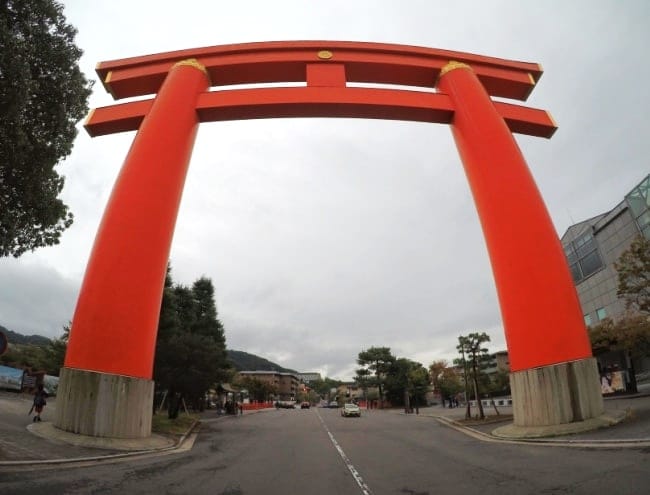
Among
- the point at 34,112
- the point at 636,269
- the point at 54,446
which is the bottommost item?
the point at 54,446

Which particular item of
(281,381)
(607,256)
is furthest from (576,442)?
(281,381)

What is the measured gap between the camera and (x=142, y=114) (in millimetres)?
16234

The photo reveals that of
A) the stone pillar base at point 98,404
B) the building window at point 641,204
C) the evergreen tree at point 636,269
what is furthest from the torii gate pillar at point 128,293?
the building window at point 641,204

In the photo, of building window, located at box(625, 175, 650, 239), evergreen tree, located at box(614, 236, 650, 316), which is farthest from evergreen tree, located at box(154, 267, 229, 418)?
building window, located at box(625, 175, 650, 239)

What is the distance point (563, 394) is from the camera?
1207 centimetres

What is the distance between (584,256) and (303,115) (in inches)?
1496

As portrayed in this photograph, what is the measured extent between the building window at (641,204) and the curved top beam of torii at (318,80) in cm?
2004

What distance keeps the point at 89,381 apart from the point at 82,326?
1.58 m

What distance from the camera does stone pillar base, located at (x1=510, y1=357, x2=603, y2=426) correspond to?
12.0 meters

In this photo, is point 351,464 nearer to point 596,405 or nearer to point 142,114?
point 596,405

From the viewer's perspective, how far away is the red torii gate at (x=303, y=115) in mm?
11927

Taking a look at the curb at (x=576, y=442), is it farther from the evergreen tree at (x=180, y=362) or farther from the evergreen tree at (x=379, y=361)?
the evergreen tree at (x=379, y=361)

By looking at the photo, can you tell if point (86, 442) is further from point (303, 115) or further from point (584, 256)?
point (584, 256)

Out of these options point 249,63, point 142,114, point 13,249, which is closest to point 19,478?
point 13,249
